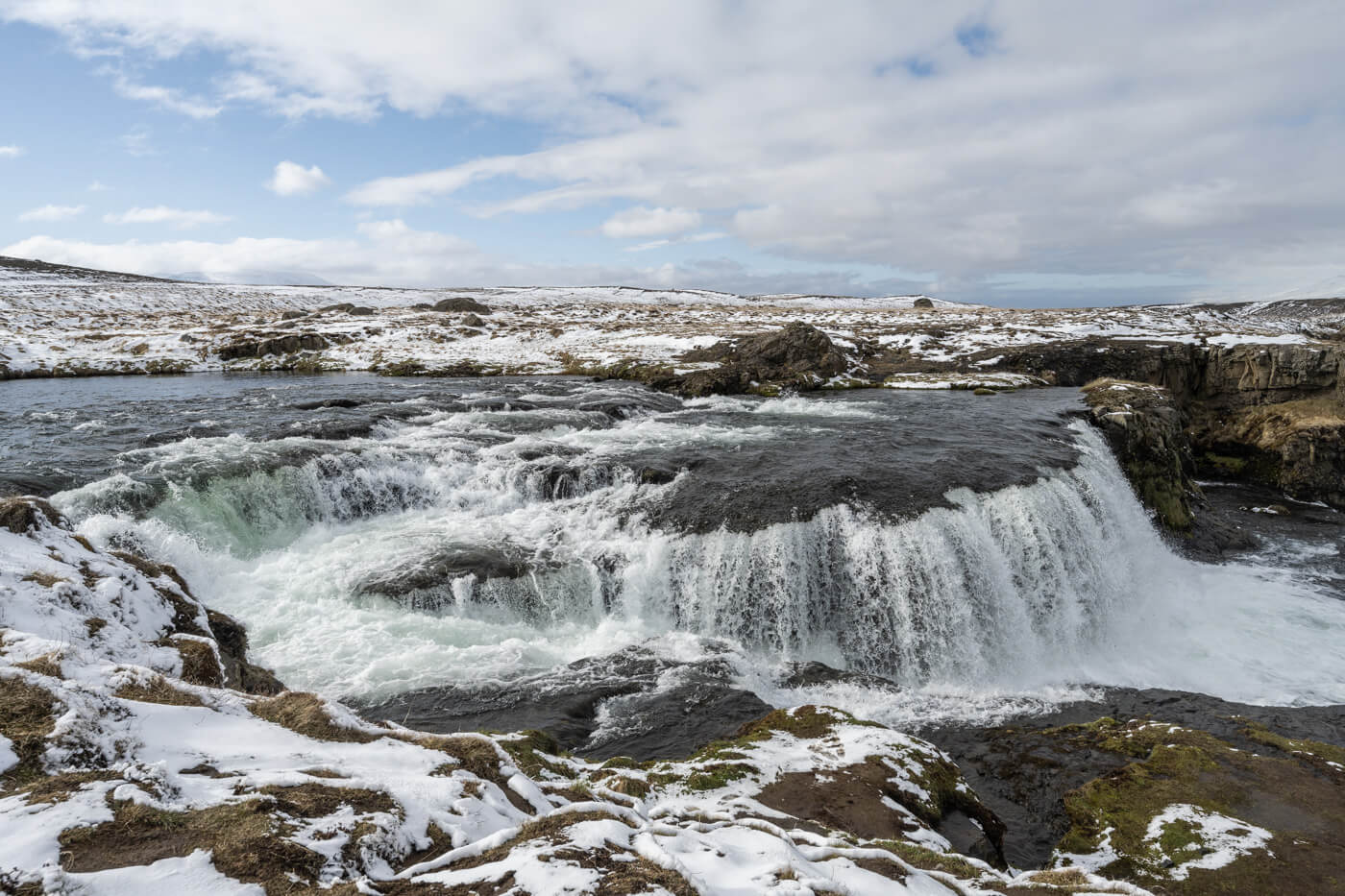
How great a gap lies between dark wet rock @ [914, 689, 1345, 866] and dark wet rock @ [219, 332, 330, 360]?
200 feet

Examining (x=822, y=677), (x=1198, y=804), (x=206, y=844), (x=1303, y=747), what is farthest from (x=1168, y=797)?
(x=206, y=844)

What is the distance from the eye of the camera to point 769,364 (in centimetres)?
4506

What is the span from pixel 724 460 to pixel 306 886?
62.7 ft

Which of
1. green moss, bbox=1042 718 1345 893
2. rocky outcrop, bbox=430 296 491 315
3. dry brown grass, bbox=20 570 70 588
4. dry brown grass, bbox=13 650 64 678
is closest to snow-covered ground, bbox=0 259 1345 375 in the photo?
rocky outcrop, bbox=430 296 491 315

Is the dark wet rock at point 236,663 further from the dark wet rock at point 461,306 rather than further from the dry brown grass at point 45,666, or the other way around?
the dark wet rock at point 461,306

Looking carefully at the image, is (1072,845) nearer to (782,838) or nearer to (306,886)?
(782,838)

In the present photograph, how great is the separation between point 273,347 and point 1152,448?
62963 mm

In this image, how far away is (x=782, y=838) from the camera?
651 cm

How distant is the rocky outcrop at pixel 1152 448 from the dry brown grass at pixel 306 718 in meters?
29.0

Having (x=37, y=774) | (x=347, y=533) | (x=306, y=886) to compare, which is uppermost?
(x=37, y=774)

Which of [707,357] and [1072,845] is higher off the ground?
[707,357]

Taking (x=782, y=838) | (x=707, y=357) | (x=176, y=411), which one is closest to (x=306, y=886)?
(x=782, y=838)

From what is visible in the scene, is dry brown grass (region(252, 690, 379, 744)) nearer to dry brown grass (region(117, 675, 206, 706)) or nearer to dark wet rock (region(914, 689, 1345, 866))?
dry brown grass (region(117, 675, 206, 706))

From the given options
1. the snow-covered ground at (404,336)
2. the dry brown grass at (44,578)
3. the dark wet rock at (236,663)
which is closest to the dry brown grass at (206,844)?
the dark wet rock at (236,663)
